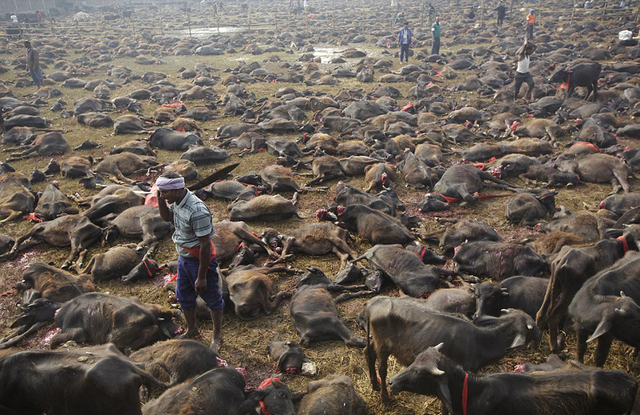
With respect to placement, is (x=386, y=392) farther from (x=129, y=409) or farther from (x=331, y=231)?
(x=331, y=231)

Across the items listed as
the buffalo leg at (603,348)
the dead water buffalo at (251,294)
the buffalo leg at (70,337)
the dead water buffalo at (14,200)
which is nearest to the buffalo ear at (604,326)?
the buffalo leg at (603,348)

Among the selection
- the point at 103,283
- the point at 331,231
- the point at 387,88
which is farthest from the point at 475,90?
the point at 103,283

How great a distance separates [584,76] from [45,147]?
1722 cm

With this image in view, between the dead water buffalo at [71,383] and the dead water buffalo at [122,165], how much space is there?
23.3 feet

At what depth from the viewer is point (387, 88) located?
17922 millimetres

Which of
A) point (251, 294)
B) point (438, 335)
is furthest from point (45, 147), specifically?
point (438, 335)

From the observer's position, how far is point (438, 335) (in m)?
4.47

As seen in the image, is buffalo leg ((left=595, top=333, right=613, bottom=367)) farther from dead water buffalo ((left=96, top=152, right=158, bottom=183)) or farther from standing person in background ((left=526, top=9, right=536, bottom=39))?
standing person in background ((left=526, top=9, right=536, bottom=39))

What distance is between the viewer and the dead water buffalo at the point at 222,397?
4.06 meters

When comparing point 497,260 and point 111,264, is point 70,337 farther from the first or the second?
point 497,260

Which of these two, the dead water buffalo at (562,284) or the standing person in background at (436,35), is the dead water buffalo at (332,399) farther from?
the standing person in background at (436,35)

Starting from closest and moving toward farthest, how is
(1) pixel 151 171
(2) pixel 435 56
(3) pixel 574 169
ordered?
(3) pixel 574 169, (1) pixel 151 171, (2) pixel 435 56

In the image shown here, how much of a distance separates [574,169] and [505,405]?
751cm

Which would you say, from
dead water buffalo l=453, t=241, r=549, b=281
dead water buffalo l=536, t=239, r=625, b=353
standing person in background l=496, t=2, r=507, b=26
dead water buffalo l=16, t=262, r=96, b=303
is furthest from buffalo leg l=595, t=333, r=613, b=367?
standing person in background l=496, t=2, r=507, b=26
